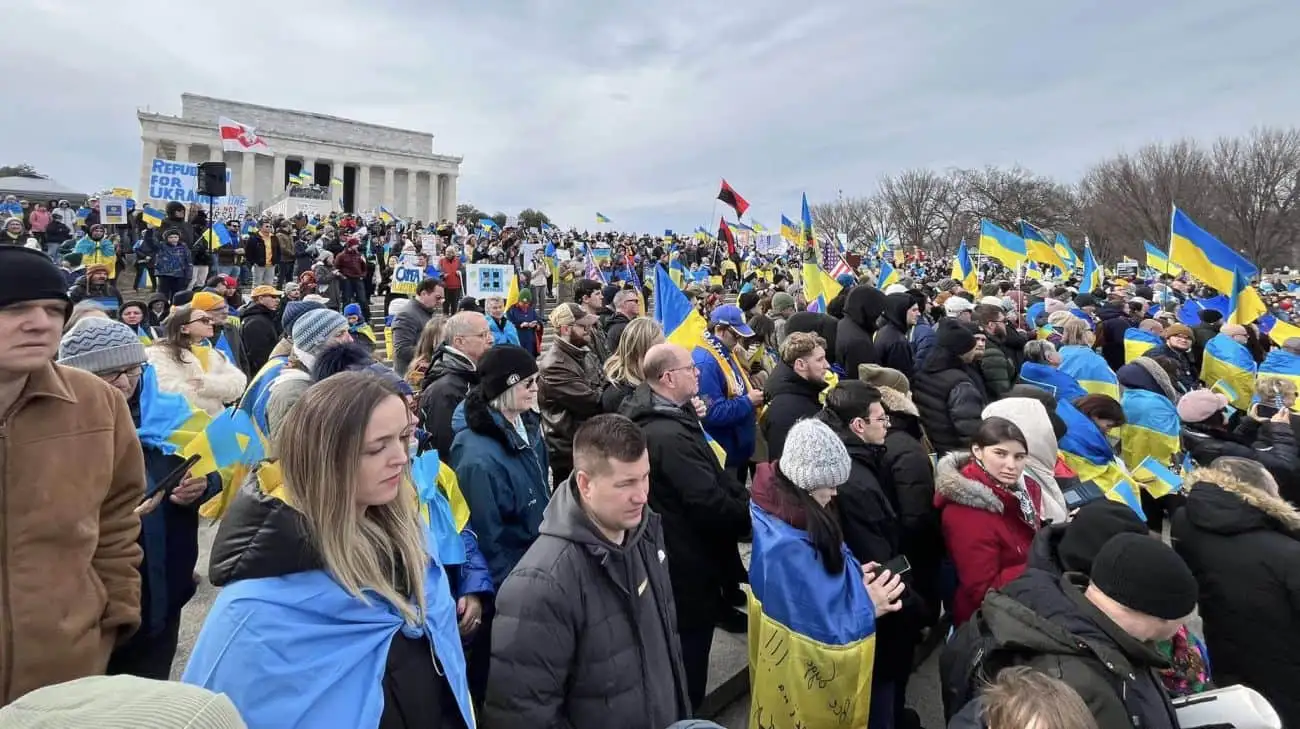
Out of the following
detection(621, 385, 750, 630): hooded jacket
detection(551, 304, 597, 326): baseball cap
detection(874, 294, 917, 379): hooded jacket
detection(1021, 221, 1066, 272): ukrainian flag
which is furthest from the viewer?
detection(1021, 221, 1066, 272): ukrainian flag

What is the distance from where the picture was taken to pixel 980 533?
10.7 ft

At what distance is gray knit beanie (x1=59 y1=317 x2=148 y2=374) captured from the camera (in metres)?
2.82

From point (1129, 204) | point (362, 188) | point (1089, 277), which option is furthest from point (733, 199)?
point (362, 188)

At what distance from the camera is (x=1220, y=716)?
207 centimetres

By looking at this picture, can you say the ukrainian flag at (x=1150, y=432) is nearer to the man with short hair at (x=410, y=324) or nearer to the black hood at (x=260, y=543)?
the black hood at (x=260, y=543)

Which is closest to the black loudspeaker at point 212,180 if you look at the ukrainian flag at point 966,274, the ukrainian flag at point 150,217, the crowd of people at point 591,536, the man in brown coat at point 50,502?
the ukrainian flag at point 150,217

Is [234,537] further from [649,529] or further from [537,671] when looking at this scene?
[649,529]

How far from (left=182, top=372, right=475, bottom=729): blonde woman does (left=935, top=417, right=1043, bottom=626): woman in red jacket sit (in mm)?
2445

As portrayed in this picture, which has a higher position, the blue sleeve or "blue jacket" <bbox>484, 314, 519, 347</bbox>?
"blue jacket" <bbox>484, 314, 519, 347</bbox>

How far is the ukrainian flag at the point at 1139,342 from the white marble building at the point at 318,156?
195ft

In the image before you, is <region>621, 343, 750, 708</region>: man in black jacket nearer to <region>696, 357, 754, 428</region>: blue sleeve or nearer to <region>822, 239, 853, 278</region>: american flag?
<region>696, 357, 754, 428</region>: blue sleeve

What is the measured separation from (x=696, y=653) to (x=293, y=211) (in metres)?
46.0

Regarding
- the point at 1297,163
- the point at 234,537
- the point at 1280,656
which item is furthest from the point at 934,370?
the point at 1297,163

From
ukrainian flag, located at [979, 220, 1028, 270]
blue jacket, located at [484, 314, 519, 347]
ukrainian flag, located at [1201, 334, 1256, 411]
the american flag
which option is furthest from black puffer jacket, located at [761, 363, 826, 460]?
ukrainian flag, located at [979, 220, 1028, 270]
